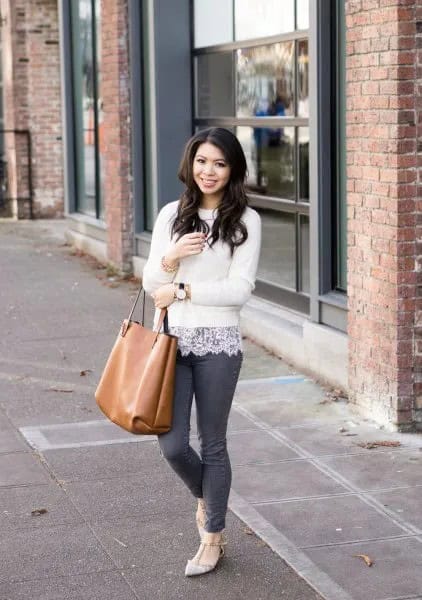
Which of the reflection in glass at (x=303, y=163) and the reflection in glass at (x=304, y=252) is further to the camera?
the reflection in glass at (x=304, y=252)

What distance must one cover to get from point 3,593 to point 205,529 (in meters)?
0.87

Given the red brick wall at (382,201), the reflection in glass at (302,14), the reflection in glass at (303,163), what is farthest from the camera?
the reflection in glass at (303,163)

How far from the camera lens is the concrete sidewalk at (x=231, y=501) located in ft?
16.7

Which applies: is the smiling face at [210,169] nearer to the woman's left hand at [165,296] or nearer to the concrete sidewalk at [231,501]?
the woman's left hand at [165,296]

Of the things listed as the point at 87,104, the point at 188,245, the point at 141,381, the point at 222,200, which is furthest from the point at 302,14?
the point at 87,104

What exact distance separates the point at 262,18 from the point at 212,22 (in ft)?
4.69

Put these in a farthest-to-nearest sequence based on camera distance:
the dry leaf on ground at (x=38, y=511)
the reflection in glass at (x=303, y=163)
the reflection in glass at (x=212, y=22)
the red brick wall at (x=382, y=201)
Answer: the reflection in glass at (x=212, y=22)
the reflection in glass at (x=303, y=163)
the red brick wall at (x=382, y=201)
the dry leaf on ground at (x=38, y=511)

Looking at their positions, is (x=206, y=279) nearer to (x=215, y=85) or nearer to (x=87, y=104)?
(x=215, y=85)

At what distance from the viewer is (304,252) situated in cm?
980

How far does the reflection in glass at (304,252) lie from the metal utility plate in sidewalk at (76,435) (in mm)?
2632

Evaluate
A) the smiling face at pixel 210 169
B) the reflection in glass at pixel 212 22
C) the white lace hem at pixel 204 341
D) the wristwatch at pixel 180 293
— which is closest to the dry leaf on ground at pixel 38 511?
the white lace hem at pixel 204 341

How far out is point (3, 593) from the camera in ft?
16.4

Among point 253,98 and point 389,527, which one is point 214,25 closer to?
point 253,98

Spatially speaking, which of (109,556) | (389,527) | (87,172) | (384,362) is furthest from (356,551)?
(87,172)
